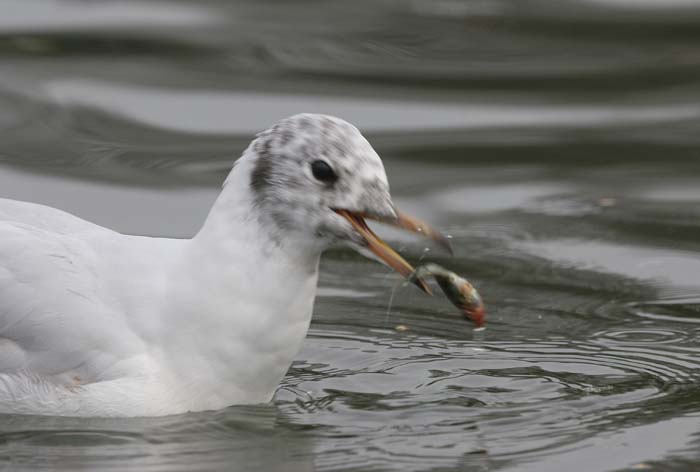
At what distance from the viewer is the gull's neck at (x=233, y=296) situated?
554cm

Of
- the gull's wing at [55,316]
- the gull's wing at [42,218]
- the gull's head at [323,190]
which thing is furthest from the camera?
the gull's wing at [42,218]

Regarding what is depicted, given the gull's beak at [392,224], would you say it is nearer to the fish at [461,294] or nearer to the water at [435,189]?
the fish at [461,294]

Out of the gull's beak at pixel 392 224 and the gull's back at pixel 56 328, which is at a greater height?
the gull's beak at pixel 392 224

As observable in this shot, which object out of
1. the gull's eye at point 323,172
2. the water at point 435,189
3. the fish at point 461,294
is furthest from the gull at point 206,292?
the fish at point 461,294

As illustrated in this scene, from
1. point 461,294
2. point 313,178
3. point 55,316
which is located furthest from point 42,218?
point 461,294

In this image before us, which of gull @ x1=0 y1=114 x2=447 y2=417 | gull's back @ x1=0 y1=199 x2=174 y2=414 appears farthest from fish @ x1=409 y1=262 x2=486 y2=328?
gull's back @ x1=0 y1=199 x2=174 y2=414

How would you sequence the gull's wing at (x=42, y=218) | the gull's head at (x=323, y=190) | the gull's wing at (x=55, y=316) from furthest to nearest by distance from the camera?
the gull's wing at (x=42, y=218)
the gull's wing at (x=55, y=316)
the gull's head at (x=323, y=190)

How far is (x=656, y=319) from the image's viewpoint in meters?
6.88

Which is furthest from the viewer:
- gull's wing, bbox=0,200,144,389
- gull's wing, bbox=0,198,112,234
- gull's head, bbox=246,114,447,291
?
gull's wing, bbox=0,198,112,234

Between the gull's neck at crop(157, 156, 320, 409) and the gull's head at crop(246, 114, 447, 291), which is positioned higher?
the gull's head at crop(246, 114, 447, 291)

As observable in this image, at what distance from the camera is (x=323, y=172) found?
541cm

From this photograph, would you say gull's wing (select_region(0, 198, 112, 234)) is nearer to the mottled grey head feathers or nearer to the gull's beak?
the mottled grey head feathers

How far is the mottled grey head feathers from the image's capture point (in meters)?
5.39

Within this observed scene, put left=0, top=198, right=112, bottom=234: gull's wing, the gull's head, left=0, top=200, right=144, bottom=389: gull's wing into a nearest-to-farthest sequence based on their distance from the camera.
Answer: the gull's head, left=0, top=200, right=144, bottom=389: gull's wing, left=0, top=198, right=112, bottom=234: gull's wing
